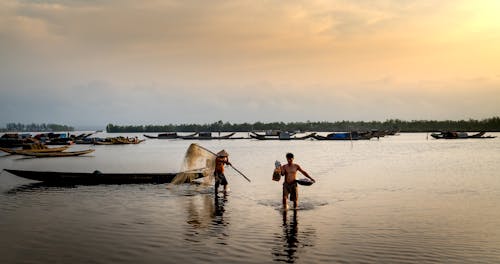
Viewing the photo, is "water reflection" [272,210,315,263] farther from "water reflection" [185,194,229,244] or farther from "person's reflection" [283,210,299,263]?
"water reflection" [185,194,229,244]

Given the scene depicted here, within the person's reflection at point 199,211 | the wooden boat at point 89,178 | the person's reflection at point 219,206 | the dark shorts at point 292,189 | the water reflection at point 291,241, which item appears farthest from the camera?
the wooden boat at point 89,178

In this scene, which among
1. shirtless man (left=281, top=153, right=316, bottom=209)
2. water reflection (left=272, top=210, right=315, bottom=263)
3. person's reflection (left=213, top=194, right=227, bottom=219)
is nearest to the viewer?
water reflection (left=272, top=210, right=315, bottom=263)

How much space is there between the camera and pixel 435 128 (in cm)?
13225

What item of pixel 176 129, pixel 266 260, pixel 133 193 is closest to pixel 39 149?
pixel 133 193

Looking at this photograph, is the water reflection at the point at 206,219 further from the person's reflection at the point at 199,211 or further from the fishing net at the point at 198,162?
the fishing net at the point at 198,162

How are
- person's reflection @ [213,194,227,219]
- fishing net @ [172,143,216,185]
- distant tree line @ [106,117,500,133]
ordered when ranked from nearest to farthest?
person's reflection @ [213,194,227,219], fishing net @ [172,143,216,185], distant tree line @ [106,117,500,133]

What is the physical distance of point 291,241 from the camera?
11.1 metres

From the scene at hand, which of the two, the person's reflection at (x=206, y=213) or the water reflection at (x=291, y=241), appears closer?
the water reflection at (x=291, y=241)

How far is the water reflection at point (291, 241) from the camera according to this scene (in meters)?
9.72

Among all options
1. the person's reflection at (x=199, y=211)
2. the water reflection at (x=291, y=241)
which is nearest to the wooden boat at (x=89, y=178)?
the person's reflection at (x=199, y=211)

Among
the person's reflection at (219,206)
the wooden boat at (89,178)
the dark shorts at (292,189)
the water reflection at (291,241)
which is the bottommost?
the person's reflection at (219,206)

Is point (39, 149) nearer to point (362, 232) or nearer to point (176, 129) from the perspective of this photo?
point (362, 232)

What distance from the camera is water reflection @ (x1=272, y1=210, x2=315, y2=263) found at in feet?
31.9

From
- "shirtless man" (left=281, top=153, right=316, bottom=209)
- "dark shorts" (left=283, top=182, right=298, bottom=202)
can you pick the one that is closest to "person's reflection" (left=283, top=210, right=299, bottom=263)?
"dark shorts" (left=283, top=182, right=298, bottom=202)
